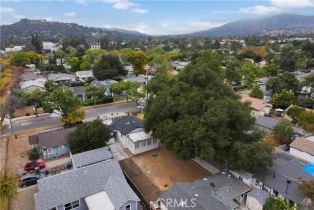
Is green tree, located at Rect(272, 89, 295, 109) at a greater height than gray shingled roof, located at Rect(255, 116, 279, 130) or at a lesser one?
greater

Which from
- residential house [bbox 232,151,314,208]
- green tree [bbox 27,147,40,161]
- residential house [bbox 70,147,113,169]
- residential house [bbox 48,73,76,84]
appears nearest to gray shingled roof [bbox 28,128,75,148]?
green tree [bbox 27,147,40,161]

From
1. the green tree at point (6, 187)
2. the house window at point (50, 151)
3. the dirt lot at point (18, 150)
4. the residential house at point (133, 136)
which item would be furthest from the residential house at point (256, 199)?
the dirt lot at point (18, 150)

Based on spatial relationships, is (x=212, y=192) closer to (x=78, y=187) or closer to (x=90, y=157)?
(x=78, y=187)

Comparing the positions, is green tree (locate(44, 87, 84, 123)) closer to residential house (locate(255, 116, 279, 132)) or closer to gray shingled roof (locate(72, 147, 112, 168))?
gray shingled roof (locate(72, 147, 112, 168))

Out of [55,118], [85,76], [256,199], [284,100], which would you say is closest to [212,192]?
[256,199]

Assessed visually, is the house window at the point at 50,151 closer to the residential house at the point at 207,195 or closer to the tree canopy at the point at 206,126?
the tree canopy at the point at 206,126

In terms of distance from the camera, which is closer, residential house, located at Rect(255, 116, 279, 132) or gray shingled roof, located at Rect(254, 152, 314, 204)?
gray shingled roof, located at Rect(254, 152, 314, 204)

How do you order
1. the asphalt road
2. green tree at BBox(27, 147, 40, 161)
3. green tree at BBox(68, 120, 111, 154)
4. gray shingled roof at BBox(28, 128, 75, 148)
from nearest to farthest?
green tree at BBox(68, 120, 111, 154) < green tree at BBox(27, 147, 40, 161) < gray shingled roof at BBox(28, 128, 75, 148) < the asphalt road

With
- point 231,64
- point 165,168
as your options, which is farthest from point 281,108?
point 165,168
